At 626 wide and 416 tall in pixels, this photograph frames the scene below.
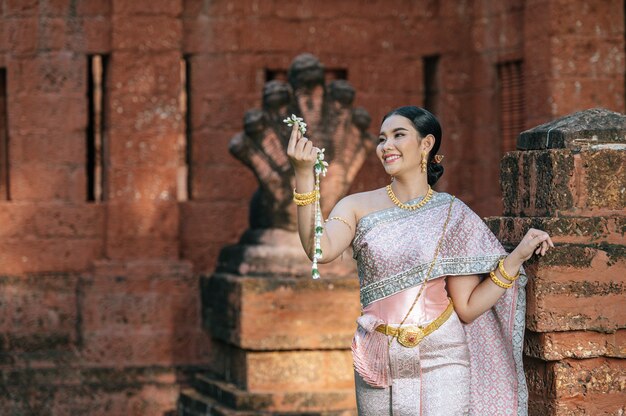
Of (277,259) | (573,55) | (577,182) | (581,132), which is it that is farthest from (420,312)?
(573,55)

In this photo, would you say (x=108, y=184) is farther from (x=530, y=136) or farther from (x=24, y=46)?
(x=530, y=136)

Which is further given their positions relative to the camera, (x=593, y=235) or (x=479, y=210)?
(x=479, y=210)

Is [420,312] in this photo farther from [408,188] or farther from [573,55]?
[573,55]

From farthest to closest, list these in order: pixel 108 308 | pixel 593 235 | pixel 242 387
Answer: pixel 108 308 < pixel 242 387 < pixel 593 235

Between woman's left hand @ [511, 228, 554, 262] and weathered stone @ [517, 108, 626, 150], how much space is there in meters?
0.47

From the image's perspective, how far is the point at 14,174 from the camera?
12.1m

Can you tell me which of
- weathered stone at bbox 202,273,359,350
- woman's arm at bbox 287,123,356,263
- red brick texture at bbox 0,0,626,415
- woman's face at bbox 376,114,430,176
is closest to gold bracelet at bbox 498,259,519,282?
woman's face at bbox 376,114,430,176

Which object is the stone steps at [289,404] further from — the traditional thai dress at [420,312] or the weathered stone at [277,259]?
the traditional thai dress at [420,312]

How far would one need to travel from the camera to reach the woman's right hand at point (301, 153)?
5664 mm

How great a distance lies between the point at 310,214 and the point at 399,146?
1.70 feet

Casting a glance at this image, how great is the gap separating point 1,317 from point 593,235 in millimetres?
6660

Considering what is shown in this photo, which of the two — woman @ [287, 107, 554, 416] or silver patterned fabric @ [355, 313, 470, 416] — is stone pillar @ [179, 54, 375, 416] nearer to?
woman @ [287, 107, 554, 416]

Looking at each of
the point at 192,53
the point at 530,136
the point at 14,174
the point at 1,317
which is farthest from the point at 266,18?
the point at 530,136

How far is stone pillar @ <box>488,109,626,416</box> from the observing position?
6.22m
